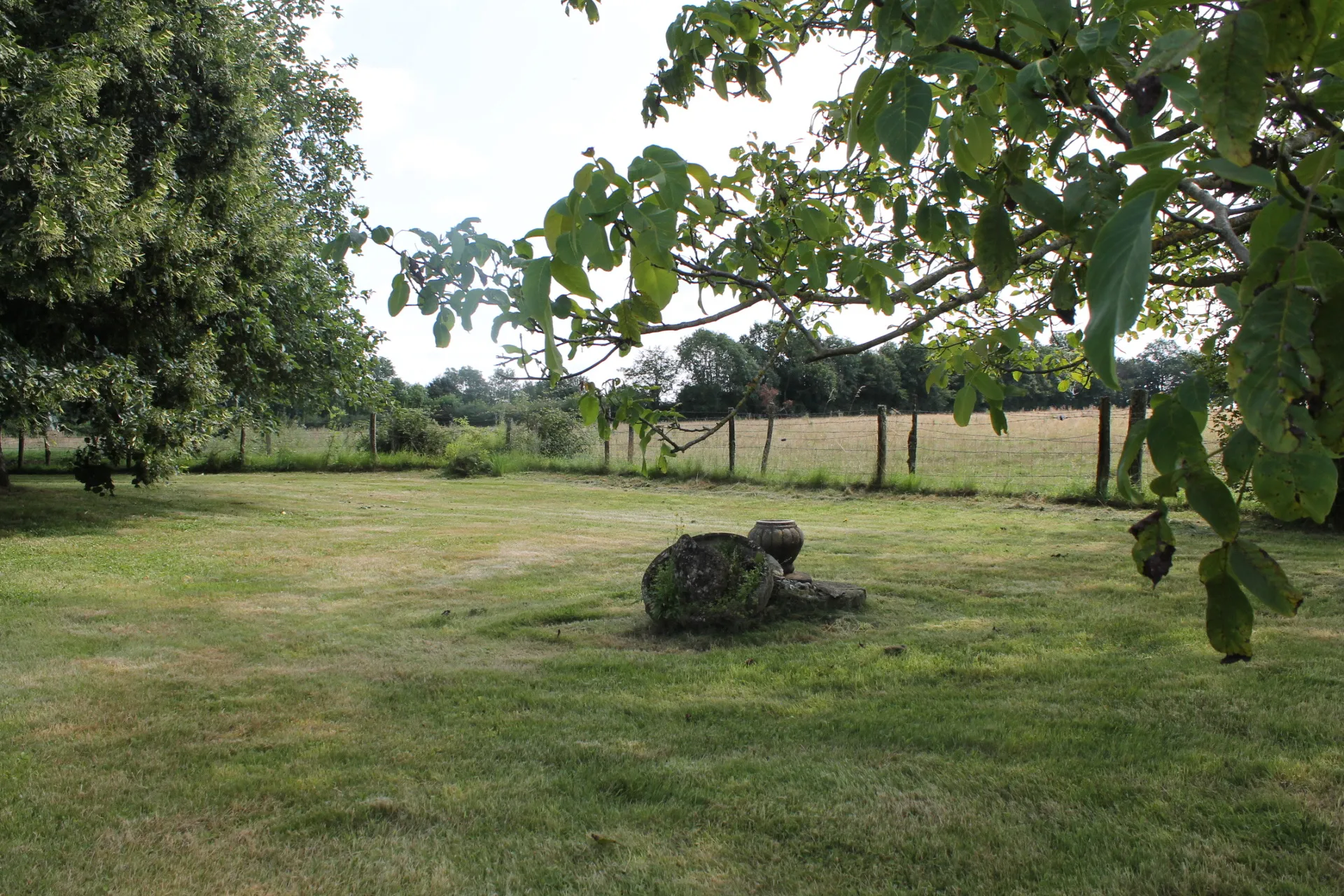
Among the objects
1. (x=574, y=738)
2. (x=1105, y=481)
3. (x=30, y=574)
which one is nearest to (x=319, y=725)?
(x=574, y=738)

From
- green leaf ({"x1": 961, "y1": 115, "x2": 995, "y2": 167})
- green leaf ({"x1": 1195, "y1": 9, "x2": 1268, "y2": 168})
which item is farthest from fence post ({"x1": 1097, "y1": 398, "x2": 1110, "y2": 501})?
green leaf ({"x1": 1195, "y1": 9, "x2": 1268, "y2": 168})

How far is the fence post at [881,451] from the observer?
14.5m

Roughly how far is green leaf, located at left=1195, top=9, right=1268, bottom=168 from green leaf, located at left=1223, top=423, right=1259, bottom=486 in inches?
12.6

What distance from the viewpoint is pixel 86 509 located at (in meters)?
11.0

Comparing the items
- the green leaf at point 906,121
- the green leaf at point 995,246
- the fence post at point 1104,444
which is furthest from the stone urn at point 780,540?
the fence post at point 1104,444

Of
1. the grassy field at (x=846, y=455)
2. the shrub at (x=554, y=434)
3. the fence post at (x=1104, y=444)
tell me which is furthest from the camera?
the shrub at (x=554, y=434)

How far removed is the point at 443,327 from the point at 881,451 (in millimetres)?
14010

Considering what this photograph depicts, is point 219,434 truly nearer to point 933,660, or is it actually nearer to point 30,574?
point 30,574

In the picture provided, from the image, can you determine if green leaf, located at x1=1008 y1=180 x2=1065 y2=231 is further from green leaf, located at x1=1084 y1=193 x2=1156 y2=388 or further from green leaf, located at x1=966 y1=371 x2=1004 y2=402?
green leaf, located at x1=966 y1=371 x2=1004 y2=402

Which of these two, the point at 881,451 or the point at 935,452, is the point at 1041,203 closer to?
the point at 881,451

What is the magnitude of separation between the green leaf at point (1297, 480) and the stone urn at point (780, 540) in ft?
19.0

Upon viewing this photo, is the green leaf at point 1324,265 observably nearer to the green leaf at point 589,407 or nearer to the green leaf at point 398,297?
the green leaf at point 398,297

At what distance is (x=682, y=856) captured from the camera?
267 centimetres

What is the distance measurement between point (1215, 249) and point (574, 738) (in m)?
3.31
